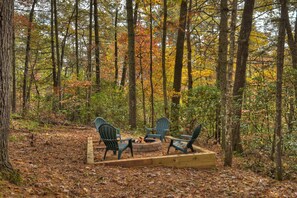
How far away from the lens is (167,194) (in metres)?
4.20

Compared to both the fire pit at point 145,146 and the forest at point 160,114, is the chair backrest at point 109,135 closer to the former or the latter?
the forest at point 160,114

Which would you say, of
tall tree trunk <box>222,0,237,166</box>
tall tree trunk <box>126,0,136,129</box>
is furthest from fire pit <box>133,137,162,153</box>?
tall tree trunk <box>126,0,136,129</box>

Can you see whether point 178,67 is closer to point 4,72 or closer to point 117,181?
point 117,181

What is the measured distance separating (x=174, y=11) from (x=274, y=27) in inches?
215

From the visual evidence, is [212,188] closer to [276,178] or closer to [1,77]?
[276,178]

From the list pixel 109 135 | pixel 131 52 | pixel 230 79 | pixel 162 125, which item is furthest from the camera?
pixel 131 52

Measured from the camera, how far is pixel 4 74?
325 centimetres

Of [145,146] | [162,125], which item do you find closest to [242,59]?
[162,125]

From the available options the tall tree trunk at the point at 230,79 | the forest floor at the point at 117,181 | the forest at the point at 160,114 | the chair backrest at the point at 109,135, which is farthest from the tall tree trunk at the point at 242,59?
the chair backrest at the point at 109,135

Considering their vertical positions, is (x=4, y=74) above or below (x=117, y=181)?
above

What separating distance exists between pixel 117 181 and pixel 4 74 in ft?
8.45

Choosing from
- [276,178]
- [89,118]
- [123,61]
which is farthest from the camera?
[123,61]

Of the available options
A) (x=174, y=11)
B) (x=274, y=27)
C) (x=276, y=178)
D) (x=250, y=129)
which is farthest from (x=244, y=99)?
(x=174, y=11)

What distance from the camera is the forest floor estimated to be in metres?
3.72
